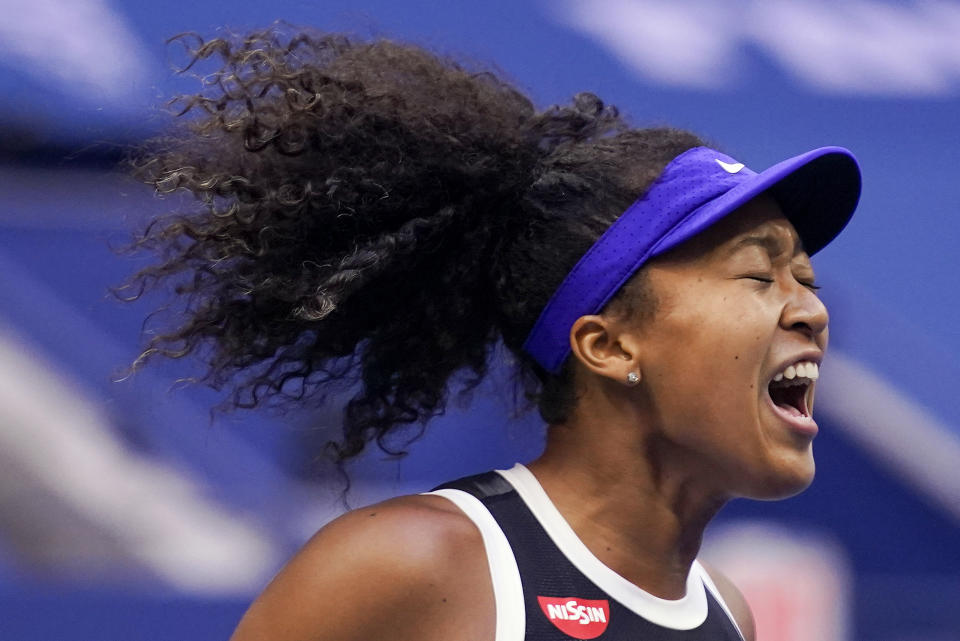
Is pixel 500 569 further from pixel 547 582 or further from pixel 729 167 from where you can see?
pixel 729 167

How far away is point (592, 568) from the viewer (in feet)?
4.76

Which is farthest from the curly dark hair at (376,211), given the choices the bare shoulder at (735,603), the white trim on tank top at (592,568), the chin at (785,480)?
the bare shoulder at (735,603)

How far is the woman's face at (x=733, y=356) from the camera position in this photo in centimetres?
144

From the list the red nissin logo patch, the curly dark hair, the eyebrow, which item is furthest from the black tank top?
the eyebrow

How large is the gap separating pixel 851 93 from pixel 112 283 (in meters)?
1.76

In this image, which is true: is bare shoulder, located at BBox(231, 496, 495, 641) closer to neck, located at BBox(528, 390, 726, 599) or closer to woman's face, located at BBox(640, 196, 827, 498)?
neck, located at BBox(528, 390, 726, 599)

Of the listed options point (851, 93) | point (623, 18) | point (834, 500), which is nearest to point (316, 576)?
point (834, 500)

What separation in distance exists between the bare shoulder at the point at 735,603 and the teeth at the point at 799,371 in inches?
16.8

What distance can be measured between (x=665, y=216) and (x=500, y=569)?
46cm

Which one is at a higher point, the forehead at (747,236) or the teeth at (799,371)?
the forehead at (747,236)

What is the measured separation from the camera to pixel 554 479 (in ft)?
5.04

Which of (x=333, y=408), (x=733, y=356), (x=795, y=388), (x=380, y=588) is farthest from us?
(x=333, y=408)

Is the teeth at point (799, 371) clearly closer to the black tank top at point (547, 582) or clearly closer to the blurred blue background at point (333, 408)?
the black tank top at point (547, 582)

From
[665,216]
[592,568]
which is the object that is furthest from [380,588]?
[665,216]
